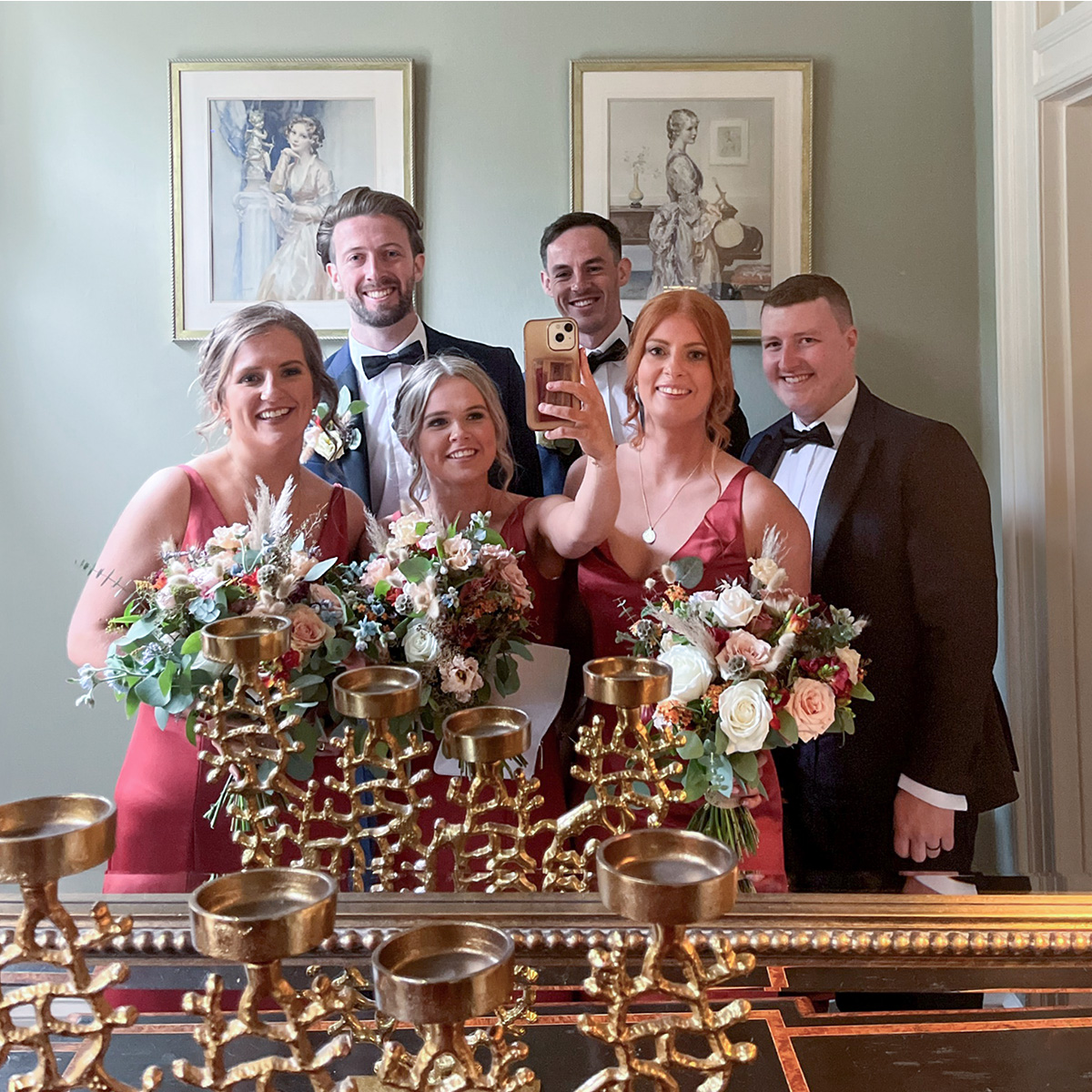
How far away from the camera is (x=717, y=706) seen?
127 centimetres

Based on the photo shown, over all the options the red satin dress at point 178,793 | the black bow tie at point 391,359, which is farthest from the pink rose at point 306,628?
the black bow tie at point 391,359

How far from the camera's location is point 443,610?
4.51 feet

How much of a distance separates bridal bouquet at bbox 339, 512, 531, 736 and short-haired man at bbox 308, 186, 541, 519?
32 centimetres

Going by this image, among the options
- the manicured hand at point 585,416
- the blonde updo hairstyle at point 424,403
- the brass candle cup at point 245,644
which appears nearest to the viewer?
the brass candle cup at point 245,644

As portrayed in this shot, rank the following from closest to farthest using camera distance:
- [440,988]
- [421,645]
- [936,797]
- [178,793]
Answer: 1. [440,988]
2. [421,645]
3. [178,793]
4. [936,797]

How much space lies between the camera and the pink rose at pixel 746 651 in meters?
1.30

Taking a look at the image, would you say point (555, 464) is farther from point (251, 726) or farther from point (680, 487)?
point (251, 726)

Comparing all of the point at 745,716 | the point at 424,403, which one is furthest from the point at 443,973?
the point at 424,403

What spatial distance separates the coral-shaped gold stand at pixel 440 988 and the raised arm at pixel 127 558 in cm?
120

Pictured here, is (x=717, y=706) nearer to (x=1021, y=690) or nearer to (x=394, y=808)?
(x=394, y=808)

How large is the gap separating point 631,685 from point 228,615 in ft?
2.25

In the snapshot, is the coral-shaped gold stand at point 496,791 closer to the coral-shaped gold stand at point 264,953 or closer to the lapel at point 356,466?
the coral-shaped gold stand at point 264,953

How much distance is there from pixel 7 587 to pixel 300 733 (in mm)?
1077

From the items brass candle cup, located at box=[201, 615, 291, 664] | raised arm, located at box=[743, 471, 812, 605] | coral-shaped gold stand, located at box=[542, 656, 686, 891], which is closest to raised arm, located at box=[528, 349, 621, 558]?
raised arm, located at box=[743, 471, 812, 605]
